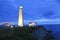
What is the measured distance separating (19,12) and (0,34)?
87.1ft

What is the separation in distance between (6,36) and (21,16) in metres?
25.5

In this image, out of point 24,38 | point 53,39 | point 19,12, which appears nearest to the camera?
point 24,38

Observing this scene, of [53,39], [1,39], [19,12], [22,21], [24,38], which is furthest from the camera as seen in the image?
[19,12]

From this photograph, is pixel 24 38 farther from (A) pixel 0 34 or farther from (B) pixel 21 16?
(B) pixel 21 16

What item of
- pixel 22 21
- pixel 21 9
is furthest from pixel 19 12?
pixel 22 21

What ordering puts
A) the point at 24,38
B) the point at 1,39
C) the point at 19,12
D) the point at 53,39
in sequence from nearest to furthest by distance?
the point at 1,39 → the point at 24,38 → the point at 53,39 → the point at 19,12

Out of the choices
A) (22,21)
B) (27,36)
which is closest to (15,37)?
(27,36)

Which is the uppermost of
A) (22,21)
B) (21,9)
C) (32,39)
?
(21,9)

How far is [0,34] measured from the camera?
30.5 feet

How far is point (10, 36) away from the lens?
30.4 ft

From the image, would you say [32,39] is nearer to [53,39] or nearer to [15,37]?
[15,37]

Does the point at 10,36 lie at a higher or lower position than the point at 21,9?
lower

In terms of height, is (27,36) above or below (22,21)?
below

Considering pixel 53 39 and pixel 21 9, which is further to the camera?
pixel 21 9
